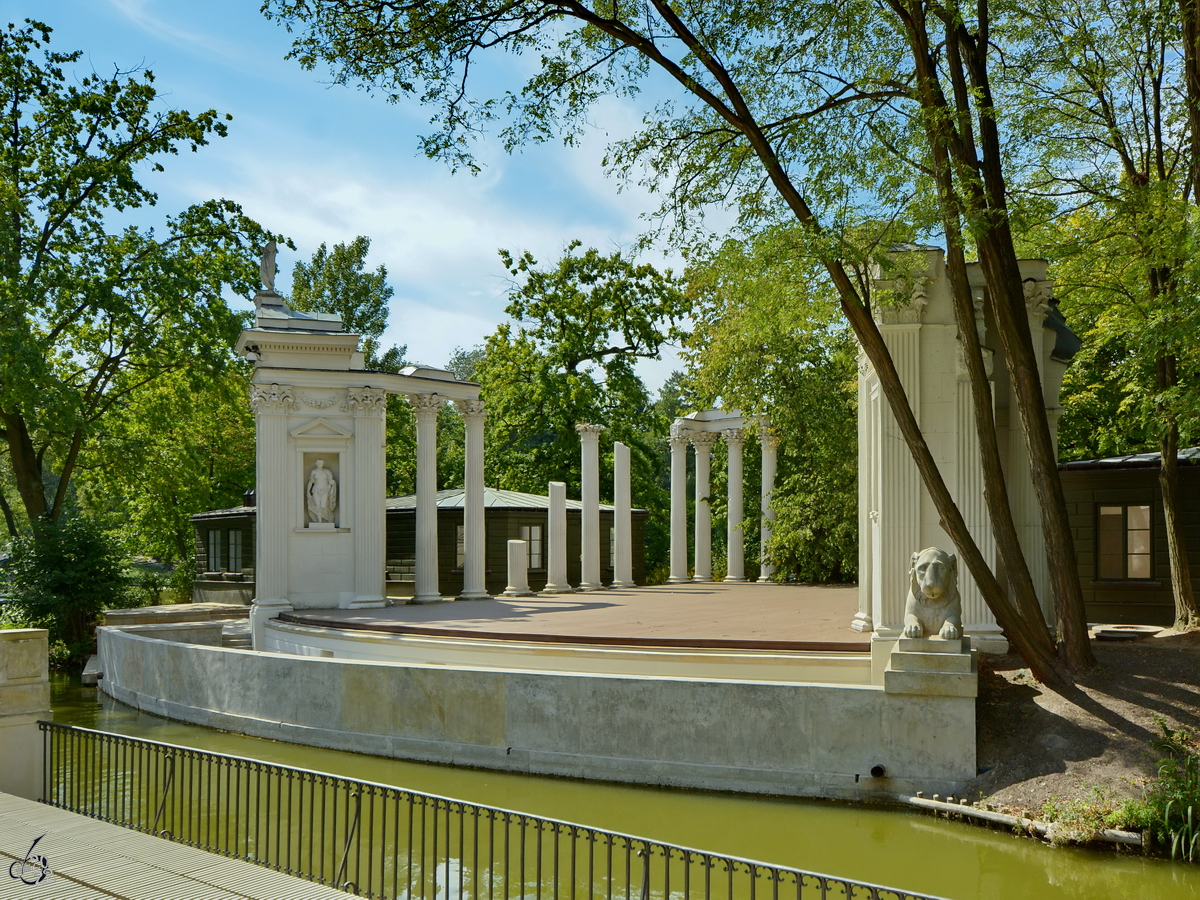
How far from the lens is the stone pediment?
2203cm

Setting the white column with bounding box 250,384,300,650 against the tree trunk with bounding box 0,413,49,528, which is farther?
the tree trunk with bounding box 0,413,49,528

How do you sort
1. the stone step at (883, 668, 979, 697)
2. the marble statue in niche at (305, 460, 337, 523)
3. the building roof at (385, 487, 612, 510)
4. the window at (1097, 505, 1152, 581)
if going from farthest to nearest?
the building roof at (385, 487, 612, 510) < the marble statue in niche at (305, 460, 337, 523) < the window at (1097, 505, 1152, 581) < the stone step at (883, 668, 979, 697)

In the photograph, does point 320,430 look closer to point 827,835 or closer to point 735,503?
point 735,503

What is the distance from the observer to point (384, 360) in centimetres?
5378

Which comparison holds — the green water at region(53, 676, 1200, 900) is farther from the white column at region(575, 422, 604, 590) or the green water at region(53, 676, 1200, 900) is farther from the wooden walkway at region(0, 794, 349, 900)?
the white column at region(575, 422, 604, 590)

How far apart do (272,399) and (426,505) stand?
4361 millimetres

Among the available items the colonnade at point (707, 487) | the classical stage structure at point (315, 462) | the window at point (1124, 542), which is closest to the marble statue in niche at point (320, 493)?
the classical stage structure at point (315, 462)

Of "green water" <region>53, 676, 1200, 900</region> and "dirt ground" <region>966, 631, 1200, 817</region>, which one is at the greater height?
"dirt ground" <region>966, 631, 1200, 817</region>

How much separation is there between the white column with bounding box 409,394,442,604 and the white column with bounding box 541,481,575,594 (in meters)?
5.25

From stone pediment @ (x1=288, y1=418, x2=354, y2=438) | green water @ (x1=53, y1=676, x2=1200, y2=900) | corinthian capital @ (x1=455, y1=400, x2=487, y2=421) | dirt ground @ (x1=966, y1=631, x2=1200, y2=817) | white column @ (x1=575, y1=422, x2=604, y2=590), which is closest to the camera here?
green water @ (x1=53, y1=676, x2=1200, y2=900)

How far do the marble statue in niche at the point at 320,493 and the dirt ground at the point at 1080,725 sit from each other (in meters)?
14.2

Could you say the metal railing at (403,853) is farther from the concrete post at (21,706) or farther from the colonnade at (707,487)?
the colonnade at (707,487)

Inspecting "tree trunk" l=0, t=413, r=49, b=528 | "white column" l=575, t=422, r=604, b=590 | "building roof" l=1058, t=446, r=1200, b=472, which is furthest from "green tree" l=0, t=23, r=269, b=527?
"building roof" l=1058, t=446, r=1200, b=472

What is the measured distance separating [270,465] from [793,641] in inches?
498
